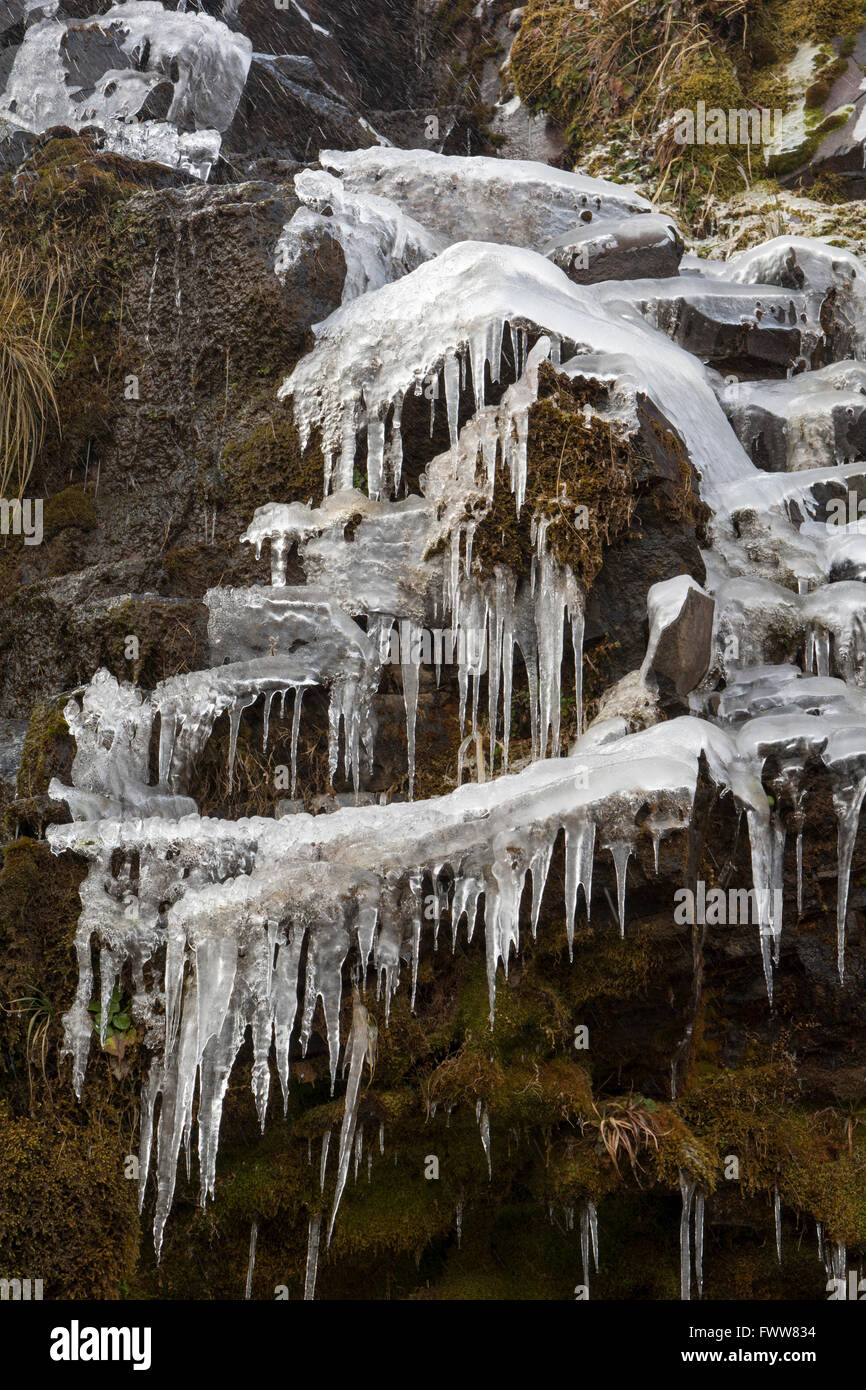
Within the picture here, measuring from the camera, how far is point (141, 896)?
15.8ft

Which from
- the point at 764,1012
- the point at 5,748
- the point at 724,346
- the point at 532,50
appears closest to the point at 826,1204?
the point at 764,1012

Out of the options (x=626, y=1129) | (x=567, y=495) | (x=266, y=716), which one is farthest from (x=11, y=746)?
(x=626, y=1129)

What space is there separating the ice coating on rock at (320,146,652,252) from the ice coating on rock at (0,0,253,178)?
1.65 meters

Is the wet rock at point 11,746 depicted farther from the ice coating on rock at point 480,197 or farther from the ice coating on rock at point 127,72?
the ice coating on rock at point 127,72

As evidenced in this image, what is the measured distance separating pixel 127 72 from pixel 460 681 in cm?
696

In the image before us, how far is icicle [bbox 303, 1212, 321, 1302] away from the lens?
4695 mm

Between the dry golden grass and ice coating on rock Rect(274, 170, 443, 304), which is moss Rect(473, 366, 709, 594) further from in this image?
the dry golden grass

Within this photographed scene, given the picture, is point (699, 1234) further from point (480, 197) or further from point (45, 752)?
point (480, 197)

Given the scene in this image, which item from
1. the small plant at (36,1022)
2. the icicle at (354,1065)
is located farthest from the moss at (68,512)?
the icicle at (354,1065)

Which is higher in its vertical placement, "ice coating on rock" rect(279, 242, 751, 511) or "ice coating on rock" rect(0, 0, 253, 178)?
"ice coating on rock" rect(0, 0, 253, 178)

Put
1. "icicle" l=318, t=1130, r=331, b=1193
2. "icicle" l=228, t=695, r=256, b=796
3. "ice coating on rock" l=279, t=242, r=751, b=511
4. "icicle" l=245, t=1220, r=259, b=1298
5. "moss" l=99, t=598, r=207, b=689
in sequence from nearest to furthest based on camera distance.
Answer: "icicle" l=318, t=1130, r=331, b=1193, "icicle" l=245, t=1220, r=259, b=1298, "icicle" l=228, t=695, r=256, b=796, "moss" l=99, t=598, r=207, b=689, "ice coating on rock" l=279, t=242, r=751, b=511

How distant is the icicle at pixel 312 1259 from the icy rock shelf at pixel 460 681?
0.01 meters

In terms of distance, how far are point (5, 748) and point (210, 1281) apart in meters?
2.42

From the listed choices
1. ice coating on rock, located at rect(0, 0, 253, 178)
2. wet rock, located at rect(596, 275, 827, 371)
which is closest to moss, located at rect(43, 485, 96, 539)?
wet rock, located at rect(596, 275, 827, 371)
